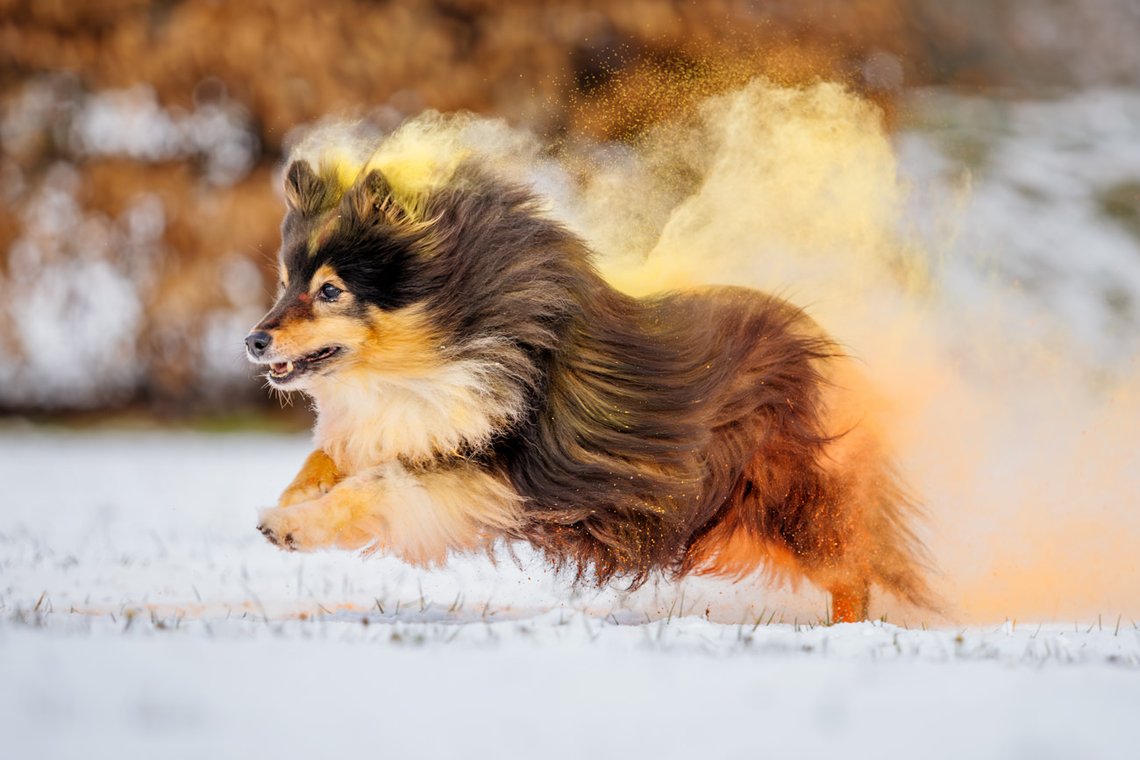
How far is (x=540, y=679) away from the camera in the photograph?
2.91 metres

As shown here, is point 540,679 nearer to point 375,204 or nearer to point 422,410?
point 422,410

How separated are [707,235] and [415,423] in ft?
4.37

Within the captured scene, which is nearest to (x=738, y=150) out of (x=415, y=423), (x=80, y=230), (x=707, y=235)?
(x=707, y=235)

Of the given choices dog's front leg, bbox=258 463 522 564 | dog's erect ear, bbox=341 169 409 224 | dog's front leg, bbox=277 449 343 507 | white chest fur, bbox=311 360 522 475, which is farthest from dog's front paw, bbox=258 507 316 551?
dog's erect ear, bbox=341 169 409 224

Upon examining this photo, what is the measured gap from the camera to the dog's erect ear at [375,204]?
383cm

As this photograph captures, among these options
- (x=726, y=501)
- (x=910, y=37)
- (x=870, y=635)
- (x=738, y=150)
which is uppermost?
(x=910, y=37)

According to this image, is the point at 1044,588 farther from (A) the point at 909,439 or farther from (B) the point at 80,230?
(B) the point at 80,230

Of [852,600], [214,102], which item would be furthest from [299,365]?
[214,102]

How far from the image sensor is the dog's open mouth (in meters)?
3.73

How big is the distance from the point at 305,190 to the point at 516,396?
Result: 97 cm

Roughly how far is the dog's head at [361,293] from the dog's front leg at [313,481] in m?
0.28

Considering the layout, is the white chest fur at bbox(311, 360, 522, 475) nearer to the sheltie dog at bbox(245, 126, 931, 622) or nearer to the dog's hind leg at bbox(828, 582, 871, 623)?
the sheltie dog at bbox(245, 126, 931, 622)

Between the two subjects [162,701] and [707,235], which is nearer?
[162,701]

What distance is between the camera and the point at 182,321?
11805 mm
